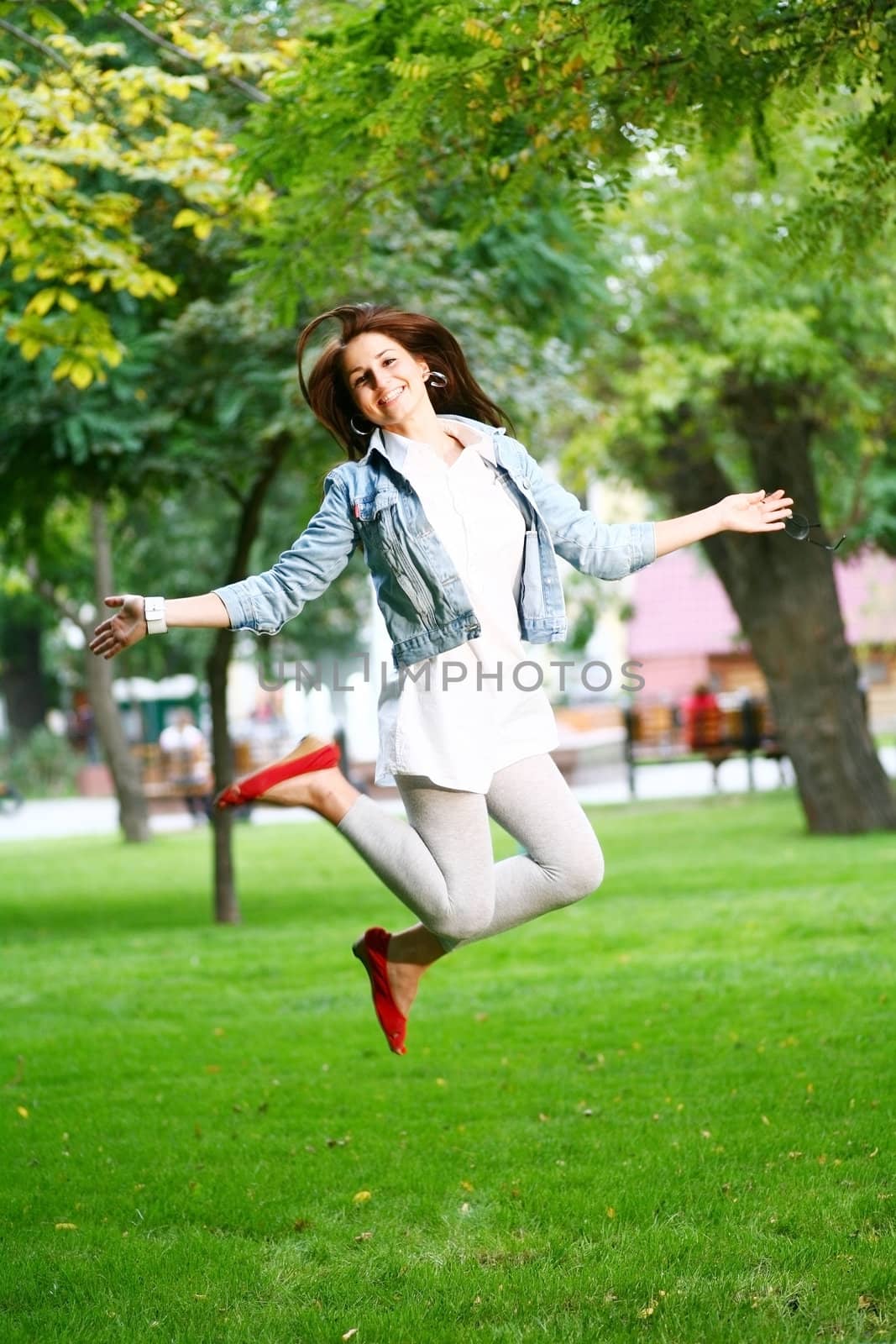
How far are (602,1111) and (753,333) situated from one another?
10176 mm

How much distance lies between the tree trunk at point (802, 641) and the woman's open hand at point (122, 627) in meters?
12.4

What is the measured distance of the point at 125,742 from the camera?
859 inches

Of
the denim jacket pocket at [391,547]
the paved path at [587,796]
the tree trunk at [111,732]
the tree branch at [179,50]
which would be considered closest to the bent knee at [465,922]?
the denim jacket pocket at [391,547]

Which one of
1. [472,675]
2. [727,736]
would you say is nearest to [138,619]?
[472,675]

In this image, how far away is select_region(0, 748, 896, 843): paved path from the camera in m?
25.4

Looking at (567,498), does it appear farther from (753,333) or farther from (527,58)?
(753,333)

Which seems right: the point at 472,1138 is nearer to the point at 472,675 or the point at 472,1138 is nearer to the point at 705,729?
the point at 472,675

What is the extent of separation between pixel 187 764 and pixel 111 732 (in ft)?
21.0

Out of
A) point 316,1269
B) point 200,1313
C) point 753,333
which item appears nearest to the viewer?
point 200,1313

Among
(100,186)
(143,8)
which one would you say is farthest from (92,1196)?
(100,186)

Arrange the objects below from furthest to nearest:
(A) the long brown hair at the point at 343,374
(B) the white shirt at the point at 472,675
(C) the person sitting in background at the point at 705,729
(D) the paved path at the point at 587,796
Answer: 1. (D) the paved path at the point at 587,796
2. (C) the person sitting in background at the point at 705,729
3. (A) the long brown hair at the point at 343,374
4. (B) the white shirt at the point at 472,675

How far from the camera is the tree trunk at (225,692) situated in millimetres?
12148

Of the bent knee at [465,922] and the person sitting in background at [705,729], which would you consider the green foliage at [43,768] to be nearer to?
the person sitting in background at [705,729]

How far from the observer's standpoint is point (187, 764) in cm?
2794
